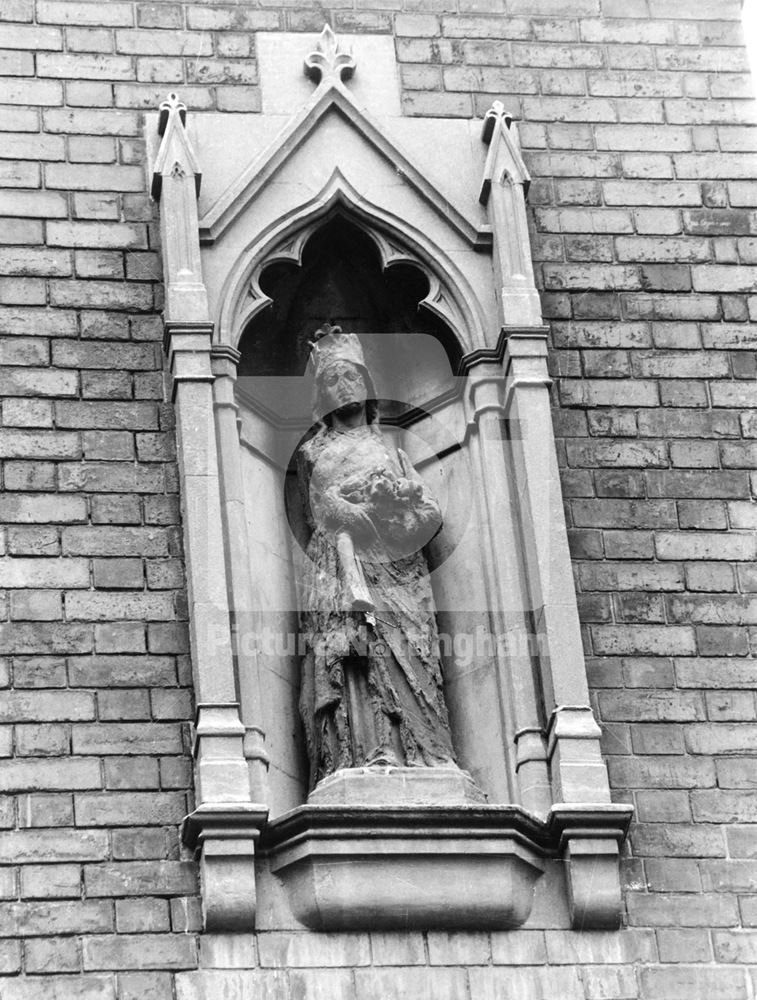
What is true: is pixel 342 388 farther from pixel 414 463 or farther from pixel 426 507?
pixel 426 507

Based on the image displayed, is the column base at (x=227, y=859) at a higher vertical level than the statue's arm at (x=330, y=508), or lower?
lower

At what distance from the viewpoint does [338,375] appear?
1147 centimetres

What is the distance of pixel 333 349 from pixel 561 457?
105cm

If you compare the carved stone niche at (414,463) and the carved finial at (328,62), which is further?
the carved finial at (328,62)

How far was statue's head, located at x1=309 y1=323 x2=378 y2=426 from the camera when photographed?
11.5 m

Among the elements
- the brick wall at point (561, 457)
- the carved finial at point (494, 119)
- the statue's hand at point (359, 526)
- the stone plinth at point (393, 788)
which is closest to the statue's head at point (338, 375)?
the statue's hand at point (359, 526)

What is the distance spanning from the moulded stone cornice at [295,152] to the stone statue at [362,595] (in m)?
0.67

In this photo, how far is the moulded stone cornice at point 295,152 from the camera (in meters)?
11.5

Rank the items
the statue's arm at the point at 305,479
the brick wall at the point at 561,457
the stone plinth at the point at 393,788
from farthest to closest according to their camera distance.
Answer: the statue's arm at the point at 305,479 → the stone plinth at the point at 393,788 → the brick wall at the point at 561,457

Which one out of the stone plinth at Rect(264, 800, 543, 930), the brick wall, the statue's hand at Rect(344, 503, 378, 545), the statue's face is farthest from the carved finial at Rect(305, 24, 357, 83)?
the stone plinth at Rect(264, 800, 543, 930)

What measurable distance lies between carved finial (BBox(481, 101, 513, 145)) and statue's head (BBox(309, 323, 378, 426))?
1.05m

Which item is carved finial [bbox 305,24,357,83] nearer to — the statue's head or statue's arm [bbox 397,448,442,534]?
the statue's head

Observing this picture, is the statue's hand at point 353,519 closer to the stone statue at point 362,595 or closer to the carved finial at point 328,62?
the stone statue at point 362,595

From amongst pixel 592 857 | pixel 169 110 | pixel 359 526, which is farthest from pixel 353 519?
pixel 169 110
